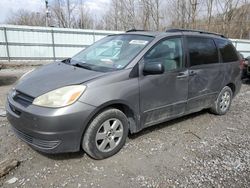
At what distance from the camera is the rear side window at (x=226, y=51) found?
191 inches

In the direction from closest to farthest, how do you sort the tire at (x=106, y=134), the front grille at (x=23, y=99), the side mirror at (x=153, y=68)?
the front grille at (x=23, y=99)
the tire at (x=106, y=134)
the side mirror at (x=153, y=68)

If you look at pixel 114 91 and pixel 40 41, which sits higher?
pixel 40 41

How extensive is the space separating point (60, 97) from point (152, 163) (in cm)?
150

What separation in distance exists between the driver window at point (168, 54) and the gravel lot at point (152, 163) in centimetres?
122

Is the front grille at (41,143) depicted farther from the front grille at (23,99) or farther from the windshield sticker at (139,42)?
the windshield sticker at (139,42)

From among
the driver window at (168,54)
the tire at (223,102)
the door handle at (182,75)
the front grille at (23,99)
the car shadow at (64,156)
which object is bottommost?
the car shadow at (64,156)

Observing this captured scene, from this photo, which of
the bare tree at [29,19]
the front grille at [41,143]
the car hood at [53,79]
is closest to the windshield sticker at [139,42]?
the car hood at [53,79]

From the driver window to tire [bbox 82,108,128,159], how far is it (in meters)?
0.97

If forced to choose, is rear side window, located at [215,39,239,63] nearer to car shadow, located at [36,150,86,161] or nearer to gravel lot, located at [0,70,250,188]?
gravel lot, located at [0,70,250,188]

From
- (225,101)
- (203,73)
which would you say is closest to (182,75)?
(203,73)

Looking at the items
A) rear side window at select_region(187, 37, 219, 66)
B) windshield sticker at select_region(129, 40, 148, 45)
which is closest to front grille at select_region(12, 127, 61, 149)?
windshield sticker at select_region(129, 40, 148, 45)

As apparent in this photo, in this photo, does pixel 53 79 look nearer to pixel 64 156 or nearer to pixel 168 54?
pixel 64 156

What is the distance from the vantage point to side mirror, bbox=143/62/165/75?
3.33 m

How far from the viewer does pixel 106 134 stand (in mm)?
3172
